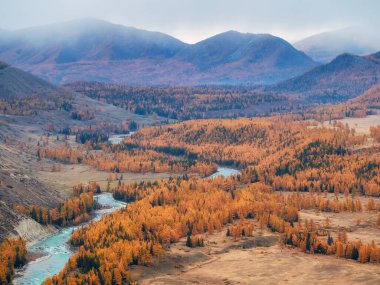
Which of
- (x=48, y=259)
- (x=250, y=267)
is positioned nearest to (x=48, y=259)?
(x=48, y=259)

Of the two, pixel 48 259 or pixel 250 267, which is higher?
pixel 250 267

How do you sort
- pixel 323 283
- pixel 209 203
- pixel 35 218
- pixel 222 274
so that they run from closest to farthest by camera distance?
1. pixel 323 283
2. pixel 222 274
3. pixel 35 218
4. pixel 209 203

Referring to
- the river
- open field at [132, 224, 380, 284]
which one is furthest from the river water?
open field at [132, 224, 380, 284]

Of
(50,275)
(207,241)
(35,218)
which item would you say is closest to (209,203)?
(207,241)

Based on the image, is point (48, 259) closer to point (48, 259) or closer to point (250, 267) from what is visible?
point (48, 259)

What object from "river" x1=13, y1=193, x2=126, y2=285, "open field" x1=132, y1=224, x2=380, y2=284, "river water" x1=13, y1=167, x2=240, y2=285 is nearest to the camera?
"open field" x1=132, y1=224, x2=380, y2=284

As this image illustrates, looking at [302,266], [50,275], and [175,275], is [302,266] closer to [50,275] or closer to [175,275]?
[175,275]

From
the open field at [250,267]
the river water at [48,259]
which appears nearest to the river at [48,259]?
the river water at [48,259]

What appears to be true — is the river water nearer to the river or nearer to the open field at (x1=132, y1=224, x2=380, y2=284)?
the river
